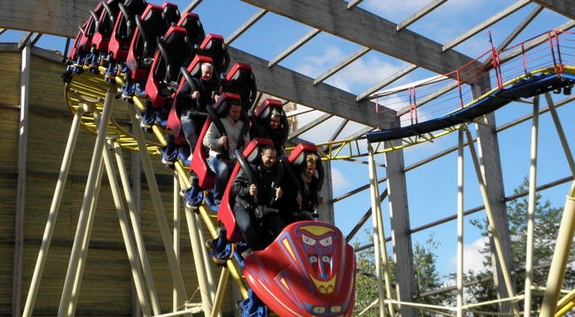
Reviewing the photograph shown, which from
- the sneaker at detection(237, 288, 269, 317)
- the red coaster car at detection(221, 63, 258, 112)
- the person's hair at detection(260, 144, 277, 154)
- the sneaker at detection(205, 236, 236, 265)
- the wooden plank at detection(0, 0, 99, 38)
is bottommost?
the sneaker at detection(237, 288, 269, 317)

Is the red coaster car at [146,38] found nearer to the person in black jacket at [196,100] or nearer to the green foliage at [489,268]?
the person in black jacket at [196,100]

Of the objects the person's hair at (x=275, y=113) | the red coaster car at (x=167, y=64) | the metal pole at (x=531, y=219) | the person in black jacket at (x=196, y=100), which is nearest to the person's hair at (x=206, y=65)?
the person in black jacket at (x=196, y=100)

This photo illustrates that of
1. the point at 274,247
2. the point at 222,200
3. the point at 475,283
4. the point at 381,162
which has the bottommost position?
the point at 274,247

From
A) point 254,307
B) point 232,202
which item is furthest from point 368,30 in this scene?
point 254,307

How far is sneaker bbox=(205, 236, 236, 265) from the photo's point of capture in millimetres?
Answer: 5449

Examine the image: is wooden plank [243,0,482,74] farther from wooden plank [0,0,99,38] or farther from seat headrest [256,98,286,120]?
seat headrest [256,98,286,120]

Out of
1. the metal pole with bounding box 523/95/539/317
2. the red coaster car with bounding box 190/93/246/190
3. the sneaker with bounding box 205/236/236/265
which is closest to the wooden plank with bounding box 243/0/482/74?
the metal pole with bounding box 523/95/539/317

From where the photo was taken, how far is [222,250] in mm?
5500

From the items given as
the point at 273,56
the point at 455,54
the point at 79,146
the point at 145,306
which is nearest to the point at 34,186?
the point at 79,146

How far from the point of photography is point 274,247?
194 inches

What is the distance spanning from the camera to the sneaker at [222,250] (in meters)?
5.45

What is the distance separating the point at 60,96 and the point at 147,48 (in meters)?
6.14

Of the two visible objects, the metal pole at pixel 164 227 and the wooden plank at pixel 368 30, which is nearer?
the metal pole at pixel 164 227

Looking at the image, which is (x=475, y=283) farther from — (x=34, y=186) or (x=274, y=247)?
(x=274, y=247)
